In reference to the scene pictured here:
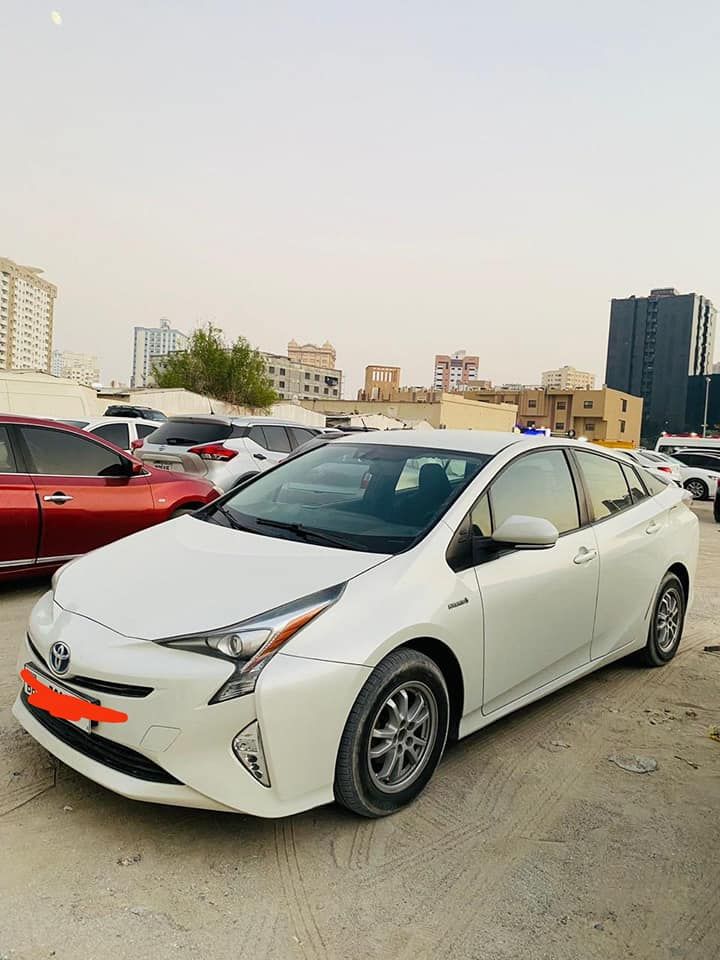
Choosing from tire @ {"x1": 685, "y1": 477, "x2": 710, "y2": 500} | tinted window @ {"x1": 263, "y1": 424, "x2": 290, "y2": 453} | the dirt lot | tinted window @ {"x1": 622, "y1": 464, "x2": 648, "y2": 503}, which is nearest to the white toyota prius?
the dirt lot

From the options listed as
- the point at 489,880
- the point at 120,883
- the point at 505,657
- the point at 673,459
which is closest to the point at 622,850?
the point at 489,880

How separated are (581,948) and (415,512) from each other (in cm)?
185

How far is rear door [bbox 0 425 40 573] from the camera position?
19.3 ft

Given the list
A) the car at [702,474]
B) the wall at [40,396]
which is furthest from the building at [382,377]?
the car at [702,474]

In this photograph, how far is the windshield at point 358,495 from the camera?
3.56 m

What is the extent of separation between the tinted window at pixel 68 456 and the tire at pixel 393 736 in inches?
166

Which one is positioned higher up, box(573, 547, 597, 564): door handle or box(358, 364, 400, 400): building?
box(358, 364, 400, 400): building

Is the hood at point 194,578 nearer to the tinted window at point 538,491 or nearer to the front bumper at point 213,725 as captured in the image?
the front bumper at point 213,725

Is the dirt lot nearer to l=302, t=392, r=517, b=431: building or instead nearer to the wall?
the wall

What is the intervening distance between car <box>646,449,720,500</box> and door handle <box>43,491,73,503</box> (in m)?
18.6

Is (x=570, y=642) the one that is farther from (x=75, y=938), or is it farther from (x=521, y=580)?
(x=75, y=938)

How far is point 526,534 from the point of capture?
352 centimetres

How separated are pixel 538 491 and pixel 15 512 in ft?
13.1

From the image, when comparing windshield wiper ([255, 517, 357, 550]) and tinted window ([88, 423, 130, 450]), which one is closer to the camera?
windshield wiper ([255, 517, 357, 550])
